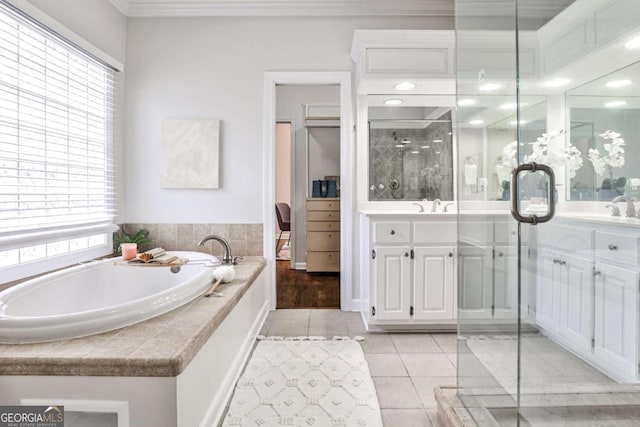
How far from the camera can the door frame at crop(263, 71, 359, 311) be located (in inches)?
129

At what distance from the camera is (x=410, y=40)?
112 inches

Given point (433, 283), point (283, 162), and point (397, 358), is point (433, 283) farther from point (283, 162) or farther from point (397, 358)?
point (283, 162)

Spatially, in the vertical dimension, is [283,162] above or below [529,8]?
above

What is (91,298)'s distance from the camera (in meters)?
2.34

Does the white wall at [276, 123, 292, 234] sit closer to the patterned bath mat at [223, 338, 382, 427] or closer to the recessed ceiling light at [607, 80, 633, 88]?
the patterned bath mat at [223, 338, 382, 427]

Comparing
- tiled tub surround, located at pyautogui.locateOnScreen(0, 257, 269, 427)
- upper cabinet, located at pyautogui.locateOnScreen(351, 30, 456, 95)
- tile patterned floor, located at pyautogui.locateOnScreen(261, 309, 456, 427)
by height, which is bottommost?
tile patterned floor, located at pyautogui.locateOnScreen(261, 309, 456, 427)

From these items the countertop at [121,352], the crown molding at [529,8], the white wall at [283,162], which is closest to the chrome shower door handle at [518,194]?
the crown molding at [529,8]

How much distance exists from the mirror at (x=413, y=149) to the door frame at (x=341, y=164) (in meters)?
0.21

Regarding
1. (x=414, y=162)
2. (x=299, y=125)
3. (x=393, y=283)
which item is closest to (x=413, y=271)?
(x=393, y=283)

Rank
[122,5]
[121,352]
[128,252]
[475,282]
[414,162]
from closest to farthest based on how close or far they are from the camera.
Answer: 1. [121,352]
2. [475,282]
3. [128,252]
4. [122,5]
5. [414,162]

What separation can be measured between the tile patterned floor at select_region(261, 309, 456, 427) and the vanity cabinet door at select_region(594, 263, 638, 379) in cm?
76

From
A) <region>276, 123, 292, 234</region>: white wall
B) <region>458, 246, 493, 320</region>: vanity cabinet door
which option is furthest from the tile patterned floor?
<region>276, 123, 292, 234</region>: white wall

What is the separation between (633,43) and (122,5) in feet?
11.8

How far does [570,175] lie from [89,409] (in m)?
1.79
